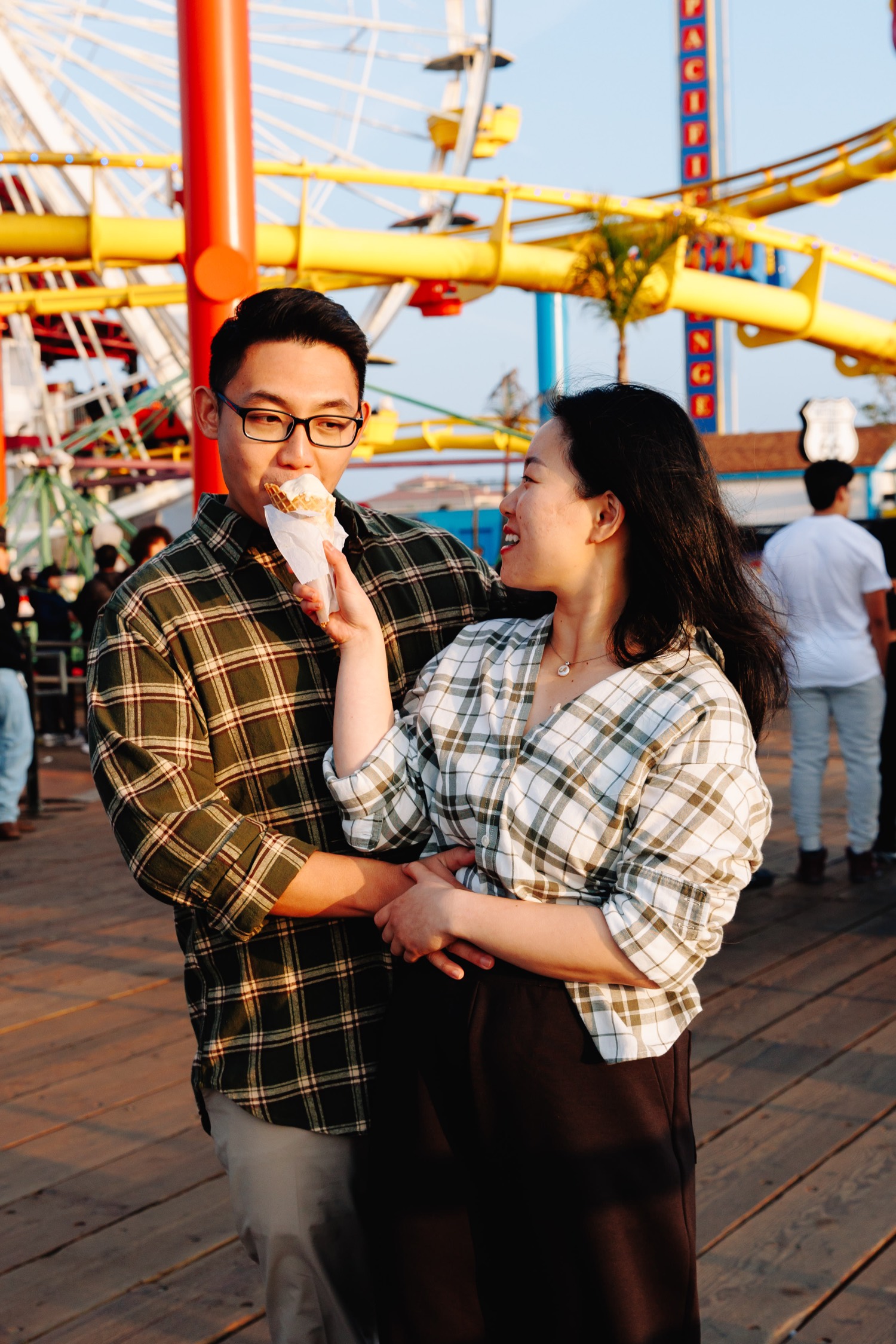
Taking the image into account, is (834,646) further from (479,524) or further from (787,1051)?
(479,524)

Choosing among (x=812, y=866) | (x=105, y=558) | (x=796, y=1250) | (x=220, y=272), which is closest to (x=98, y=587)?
(x=105, y=558)

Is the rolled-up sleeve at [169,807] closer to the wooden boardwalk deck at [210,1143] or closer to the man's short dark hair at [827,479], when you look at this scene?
the wooden boardwalk deck at [210,1143]

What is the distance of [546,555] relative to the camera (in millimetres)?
1430

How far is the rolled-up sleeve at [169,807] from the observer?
1.40 metres

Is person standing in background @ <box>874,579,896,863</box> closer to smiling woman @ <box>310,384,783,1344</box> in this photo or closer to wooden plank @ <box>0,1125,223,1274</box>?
wooden plank @ <box>0,1125,223,1274</box>

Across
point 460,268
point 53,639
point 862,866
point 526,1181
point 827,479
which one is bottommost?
point 862,866

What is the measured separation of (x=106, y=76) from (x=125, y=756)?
19096 mm

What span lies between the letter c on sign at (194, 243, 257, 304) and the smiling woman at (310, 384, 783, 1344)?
120 inches

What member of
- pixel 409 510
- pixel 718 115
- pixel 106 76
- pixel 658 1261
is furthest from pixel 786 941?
pixel 718 115

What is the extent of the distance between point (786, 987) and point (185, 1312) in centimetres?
225

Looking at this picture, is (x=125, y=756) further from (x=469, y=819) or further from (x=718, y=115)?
(x=718, y=115)

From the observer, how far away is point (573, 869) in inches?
52.6

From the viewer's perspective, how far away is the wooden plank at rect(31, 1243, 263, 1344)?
85.0 inches

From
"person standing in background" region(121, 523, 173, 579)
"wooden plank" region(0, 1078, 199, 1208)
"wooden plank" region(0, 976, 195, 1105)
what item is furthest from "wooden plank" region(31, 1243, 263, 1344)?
"person standing in background" region(121, 523, 173, 579)
